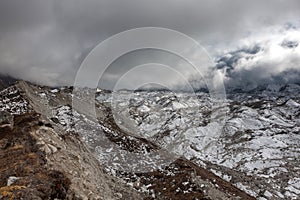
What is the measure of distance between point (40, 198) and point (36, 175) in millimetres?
3106

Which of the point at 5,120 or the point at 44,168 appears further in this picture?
the point at 5,120

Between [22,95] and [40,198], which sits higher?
[22,95]

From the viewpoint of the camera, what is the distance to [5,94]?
71.5 meters

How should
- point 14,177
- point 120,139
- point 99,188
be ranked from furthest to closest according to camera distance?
point 120,139 → point 99,188 → point 14,177

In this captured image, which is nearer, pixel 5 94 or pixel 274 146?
pixel 5 94

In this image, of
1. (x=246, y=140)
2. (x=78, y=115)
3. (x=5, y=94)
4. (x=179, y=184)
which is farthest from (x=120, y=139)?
(x=246, y=140)

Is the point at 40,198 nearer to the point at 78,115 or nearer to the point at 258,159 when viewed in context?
the point at 78,115

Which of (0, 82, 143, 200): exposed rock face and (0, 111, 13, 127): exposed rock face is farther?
(0, 111, 13, 127): exposed rock face

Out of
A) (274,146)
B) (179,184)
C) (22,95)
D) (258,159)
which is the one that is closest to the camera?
(179,184)

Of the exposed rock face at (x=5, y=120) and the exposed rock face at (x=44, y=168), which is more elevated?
the exposed rock face at (x=5, y=120)

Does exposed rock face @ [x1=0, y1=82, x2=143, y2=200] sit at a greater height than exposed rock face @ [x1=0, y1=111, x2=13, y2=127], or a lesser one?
lesser

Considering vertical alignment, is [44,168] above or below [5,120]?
below

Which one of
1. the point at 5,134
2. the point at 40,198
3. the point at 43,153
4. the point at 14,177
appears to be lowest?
the point at 40,198

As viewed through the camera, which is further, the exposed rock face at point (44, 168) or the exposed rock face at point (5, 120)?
the exposed rock face at point (5, 120)
